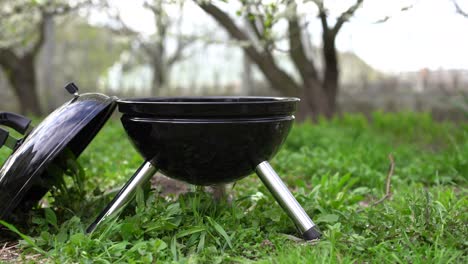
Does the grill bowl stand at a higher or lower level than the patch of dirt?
higher

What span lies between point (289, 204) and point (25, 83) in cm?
839

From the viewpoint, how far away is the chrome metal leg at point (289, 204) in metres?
1.95

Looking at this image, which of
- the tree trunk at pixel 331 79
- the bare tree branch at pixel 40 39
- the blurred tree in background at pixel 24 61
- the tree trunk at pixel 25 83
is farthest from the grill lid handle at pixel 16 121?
the bare tree branch at pixel 40 39

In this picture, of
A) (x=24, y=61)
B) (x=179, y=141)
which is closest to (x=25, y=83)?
(x=24, y=61)

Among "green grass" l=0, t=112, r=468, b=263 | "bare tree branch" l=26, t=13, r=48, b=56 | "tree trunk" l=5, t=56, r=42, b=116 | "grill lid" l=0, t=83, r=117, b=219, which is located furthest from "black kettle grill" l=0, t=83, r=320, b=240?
"bare tree branch" l=26, t=13, r=48, b=56

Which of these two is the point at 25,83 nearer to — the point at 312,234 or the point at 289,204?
the point at 289,204

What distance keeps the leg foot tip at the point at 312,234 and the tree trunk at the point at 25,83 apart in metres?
8.31

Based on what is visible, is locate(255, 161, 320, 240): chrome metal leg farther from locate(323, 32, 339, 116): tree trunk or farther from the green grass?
locate(323, 32, 339, 116): tree trunk

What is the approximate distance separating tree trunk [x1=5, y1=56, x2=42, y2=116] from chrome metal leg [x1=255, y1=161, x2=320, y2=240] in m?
8.15

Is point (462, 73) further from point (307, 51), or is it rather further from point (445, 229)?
point (445, 229)

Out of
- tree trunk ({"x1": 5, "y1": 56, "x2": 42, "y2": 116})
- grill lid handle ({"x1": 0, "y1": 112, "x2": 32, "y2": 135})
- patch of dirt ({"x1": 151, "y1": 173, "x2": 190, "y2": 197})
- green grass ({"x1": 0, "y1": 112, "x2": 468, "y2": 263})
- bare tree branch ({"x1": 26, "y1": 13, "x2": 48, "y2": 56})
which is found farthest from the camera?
bare tree branch ({"x1": 26, "y1": 13, "x2": 48, "y2": 56})

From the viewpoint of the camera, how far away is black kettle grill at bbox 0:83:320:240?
1.81 m

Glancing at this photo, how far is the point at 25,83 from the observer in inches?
362

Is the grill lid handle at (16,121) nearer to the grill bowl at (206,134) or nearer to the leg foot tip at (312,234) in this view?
the grill bowl at (206,134)
